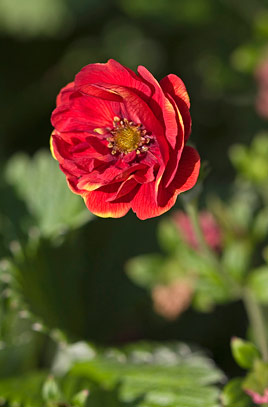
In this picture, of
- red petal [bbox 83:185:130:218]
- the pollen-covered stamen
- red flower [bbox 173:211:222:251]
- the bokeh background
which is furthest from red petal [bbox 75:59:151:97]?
red flower [bbox 173:211:222:251]

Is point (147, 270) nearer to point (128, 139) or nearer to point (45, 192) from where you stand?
point (45, 192)

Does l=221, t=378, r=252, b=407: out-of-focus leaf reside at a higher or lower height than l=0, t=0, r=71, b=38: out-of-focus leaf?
lower

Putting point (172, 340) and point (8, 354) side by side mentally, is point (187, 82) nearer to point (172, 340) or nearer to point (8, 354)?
point (172, 340)

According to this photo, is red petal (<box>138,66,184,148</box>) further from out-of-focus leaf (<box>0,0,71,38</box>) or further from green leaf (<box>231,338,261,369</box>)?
out-of-focus leaf (<box>0,0,71,38</box>)

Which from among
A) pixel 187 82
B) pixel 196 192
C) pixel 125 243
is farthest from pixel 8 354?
pixel 187 82

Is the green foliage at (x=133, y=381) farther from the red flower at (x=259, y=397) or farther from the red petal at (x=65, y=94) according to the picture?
the red petal at (x=65, y=94)


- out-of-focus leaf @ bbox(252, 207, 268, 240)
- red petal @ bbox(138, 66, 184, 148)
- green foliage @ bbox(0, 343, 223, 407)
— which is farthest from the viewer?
out-of-focus leaf @ bbox(252, 207, 268, 240)

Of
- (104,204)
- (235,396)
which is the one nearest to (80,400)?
(235,396)

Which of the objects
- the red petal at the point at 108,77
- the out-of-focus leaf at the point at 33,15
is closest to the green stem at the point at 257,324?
the red petal at the point at 108,77
